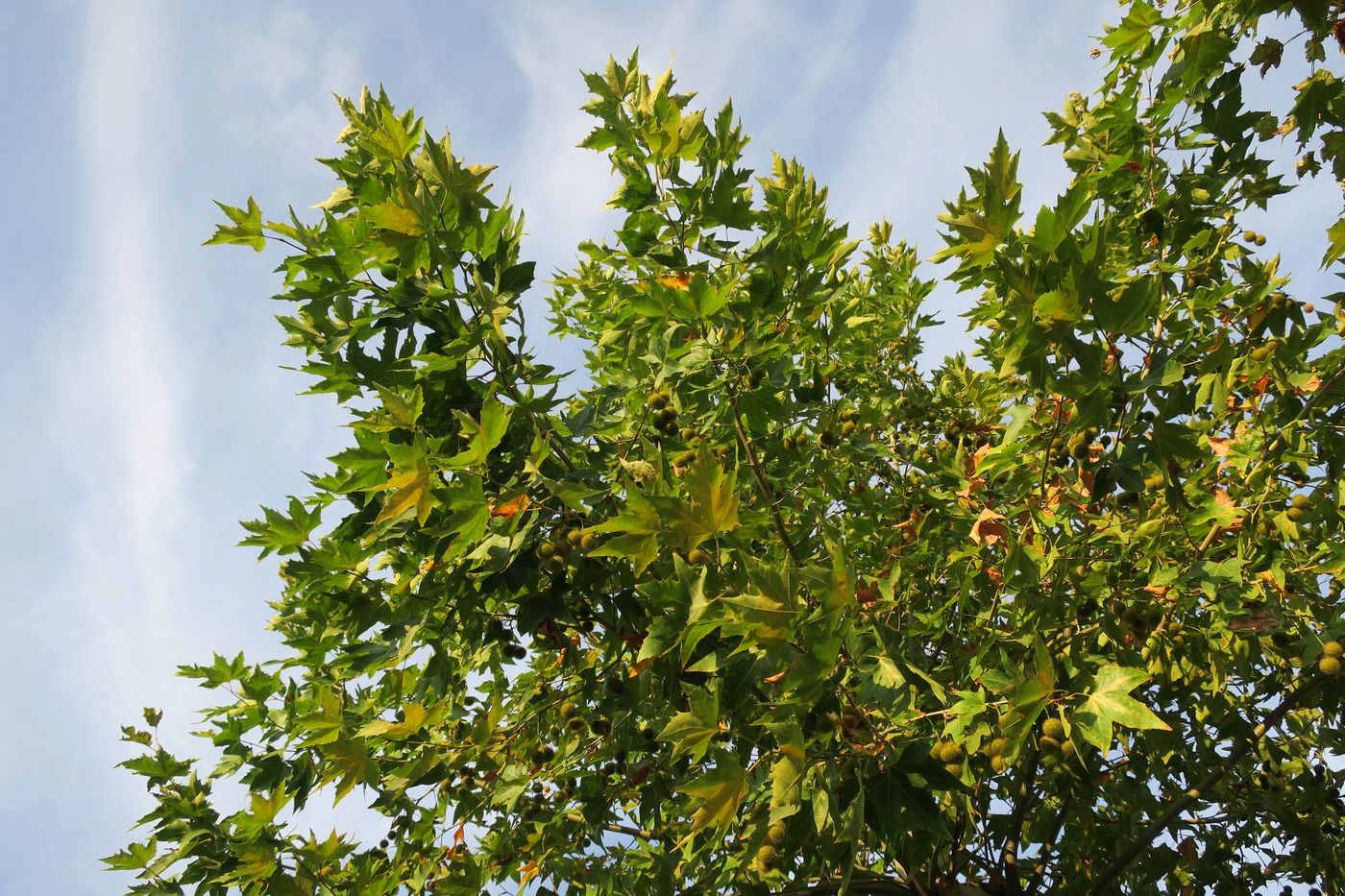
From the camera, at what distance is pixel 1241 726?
434 centimetres

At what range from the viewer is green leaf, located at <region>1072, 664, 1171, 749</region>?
2460mm

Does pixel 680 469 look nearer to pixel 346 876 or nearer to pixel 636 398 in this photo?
pixel 636 398

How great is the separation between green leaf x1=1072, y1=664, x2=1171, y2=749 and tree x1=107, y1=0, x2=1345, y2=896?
11mm

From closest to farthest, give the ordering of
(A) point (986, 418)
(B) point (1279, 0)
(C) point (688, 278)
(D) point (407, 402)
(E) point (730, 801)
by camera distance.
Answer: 1. (E) point (730, 801)
2. (B) point (1279, 0)
3. (D) point (407, 402)
4. (C) point (688, 278)
5. (A) point (986, 418)

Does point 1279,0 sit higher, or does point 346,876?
point 1279,0

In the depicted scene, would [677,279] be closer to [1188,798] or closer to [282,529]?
[282,529]

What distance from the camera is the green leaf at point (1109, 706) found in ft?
8.07

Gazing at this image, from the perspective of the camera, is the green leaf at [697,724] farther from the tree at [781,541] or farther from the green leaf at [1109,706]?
the green leaf at [1109,706]

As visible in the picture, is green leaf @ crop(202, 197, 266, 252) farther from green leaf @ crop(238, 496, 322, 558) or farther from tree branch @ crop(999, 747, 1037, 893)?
tree branch @ crop(999, 747, 1037, 893)

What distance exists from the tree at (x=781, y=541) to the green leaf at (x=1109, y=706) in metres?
0.01

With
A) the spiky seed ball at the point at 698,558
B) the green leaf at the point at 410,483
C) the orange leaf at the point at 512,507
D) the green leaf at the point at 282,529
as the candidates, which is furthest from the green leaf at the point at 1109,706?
the green leaf at the point at 282,529

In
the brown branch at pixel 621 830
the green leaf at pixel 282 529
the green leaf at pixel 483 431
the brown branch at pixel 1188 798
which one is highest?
the green leaf at pixel 282 529

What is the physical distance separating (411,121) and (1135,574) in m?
3.98

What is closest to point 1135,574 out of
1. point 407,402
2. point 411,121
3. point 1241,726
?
point 1241,726
